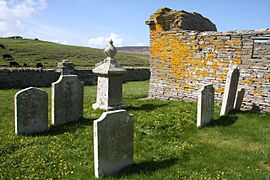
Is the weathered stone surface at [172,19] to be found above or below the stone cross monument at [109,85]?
above

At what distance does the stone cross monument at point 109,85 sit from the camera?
391 inches

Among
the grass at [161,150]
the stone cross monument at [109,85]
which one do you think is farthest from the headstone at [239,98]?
the stone cross monument at [109,85]

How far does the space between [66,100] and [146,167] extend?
13.6ft

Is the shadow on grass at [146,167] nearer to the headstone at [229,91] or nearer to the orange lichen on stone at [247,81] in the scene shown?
the headstone at [229,91]

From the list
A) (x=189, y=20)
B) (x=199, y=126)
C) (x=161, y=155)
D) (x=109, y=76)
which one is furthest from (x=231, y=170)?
(x=189, y=20)

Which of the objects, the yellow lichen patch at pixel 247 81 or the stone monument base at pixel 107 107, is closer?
the stone monument base at pixel 107 107

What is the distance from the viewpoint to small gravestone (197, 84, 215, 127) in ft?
26.6

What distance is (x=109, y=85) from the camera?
9961 millimetres

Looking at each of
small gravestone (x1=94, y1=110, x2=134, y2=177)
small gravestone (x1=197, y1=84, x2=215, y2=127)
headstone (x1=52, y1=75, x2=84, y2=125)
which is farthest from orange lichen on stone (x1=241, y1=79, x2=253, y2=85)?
small gravestone (x1=94, y1=110, x2=134, y2=177)

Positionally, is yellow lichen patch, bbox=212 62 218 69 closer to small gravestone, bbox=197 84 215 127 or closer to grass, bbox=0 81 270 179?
grass, bbox=0 81 270 179

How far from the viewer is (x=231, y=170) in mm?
5242

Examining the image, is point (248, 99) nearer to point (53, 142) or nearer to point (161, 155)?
point (161, 155)

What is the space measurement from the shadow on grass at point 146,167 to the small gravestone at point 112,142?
117 millimetres

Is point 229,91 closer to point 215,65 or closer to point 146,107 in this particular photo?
point 215,65
